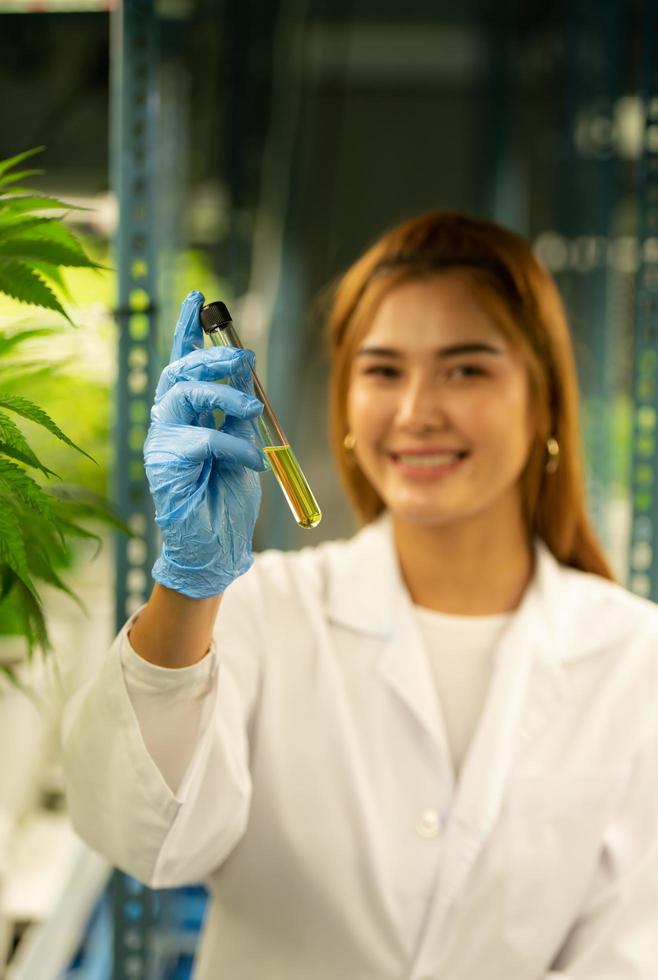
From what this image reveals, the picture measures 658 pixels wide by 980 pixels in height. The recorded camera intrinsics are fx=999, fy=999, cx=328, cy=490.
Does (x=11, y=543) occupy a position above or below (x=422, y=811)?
above

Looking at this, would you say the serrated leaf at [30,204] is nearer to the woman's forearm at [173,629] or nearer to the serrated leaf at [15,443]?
the serrated leaf at [15,443]

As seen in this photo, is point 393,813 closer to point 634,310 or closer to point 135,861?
point 135,861

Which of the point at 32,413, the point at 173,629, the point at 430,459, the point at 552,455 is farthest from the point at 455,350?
the point at 32,413

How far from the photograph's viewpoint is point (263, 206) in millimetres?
4238

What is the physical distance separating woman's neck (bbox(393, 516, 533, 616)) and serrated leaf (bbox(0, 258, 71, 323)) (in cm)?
81

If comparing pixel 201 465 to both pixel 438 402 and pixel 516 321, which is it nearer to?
pixel 438 402

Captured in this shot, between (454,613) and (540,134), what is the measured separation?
3.48 metres

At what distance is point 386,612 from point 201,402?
643 millimetres

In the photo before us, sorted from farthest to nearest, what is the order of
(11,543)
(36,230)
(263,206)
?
(263,206) < (36,230) < (11,543)

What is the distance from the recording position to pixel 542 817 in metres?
1.33

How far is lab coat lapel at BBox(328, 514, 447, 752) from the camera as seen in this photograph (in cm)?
138

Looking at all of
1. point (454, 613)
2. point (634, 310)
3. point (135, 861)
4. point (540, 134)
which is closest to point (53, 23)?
point (634, 310)

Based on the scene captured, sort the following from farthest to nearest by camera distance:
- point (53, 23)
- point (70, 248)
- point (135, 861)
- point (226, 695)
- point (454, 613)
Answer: point (53, 23)
point (454, 613)
point (226, 695)
point (135, 861)
point (70, 248)

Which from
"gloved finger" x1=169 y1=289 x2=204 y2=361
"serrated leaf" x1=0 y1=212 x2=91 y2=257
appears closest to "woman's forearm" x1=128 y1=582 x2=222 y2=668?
"gloved finger" x1=169 y1=289 x2=204 y2=361
